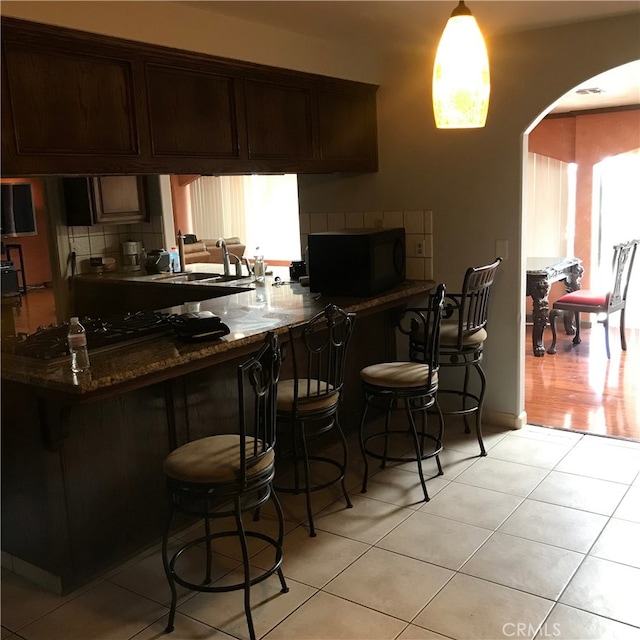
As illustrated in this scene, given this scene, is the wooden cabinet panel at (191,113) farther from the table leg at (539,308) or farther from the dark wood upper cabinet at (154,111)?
the table leg at (539,308)

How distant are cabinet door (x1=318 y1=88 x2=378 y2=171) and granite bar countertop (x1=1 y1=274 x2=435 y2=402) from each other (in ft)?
2.87

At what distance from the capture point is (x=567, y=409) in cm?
424

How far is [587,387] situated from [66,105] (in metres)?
3.86

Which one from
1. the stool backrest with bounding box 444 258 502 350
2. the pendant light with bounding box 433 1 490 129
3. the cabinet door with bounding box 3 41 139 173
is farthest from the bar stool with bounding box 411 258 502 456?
the cabinet door with bounding box 3 41 139 173

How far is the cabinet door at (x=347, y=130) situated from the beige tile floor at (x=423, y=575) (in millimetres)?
1889

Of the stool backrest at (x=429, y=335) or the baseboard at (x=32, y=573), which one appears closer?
the baseboard at (x=32, y=573)

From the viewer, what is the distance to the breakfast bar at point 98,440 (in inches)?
90.2

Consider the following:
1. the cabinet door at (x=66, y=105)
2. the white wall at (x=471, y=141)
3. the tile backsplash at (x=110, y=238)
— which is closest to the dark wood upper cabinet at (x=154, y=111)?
the cabinet door at (x=66, y=105)

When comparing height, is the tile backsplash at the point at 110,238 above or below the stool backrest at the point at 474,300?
above

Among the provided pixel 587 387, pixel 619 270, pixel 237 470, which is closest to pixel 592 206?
pixel 619 270

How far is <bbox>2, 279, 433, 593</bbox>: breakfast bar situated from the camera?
2.29 m

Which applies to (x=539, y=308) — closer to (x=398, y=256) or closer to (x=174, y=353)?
(x=398, y=256)

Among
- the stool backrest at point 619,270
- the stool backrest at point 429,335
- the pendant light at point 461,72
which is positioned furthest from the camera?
the stool backrest at point 619,270

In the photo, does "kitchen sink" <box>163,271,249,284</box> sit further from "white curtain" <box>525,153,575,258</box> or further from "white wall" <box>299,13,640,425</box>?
"white curtain" <box>525,153,575,258</box>
